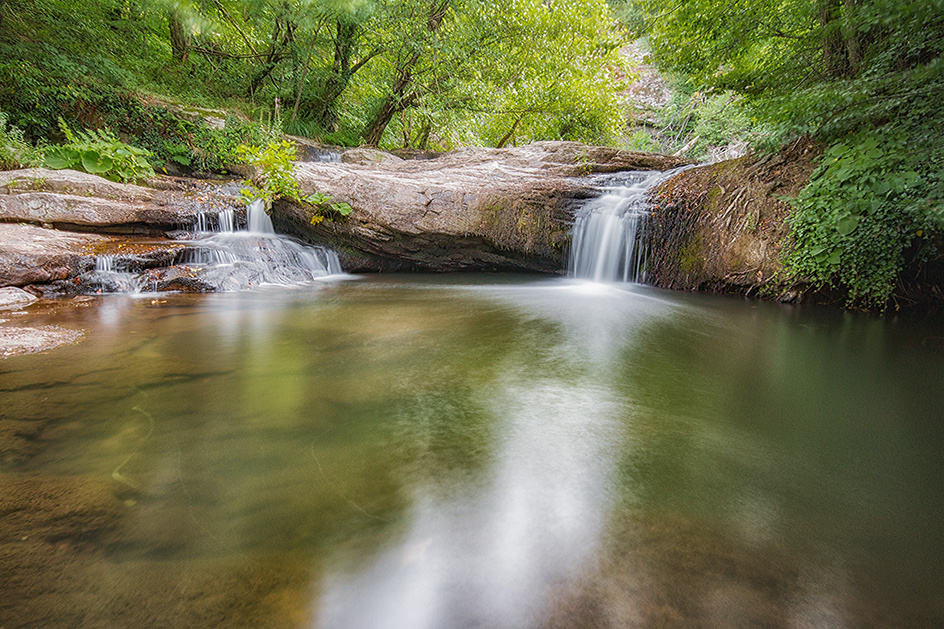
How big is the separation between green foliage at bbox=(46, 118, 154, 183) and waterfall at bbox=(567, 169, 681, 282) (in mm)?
7733

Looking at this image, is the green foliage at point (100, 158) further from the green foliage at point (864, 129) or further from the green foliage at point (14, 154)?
the green foliage at point (864, 129)

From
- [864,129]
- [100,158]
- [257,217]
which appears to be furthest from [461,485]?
[100,158]

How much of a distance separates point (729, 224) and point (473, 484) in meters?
6.00

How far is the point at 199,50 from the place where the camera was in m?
11.8

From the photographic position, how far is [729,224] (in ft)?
19.4

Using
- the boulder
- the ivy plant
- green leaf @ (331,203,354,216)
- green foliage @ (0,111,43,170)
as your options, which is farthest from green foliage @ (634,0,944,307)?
green foliage @ (0,111,43,170)

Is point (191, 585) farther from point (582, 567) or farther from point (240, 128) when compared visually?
point (240, 128)

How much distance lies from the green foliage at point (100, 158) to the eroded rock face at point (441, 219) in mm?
2460

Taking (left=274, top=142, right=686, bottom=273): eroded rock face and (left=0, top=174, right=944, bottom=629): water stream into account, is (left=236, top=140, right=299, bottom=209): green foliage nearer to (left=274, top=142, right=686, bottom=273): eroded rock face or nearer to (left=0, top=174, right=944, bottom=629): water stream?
(left=274, top=142, right=686, bottom=273): eroded rock face

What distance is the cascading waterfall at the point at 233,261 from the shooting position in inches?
201

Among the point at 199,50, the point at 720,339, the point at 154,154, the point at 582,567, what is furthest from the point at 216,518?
the point at 199,50

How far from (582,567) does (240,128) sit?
36.4 feet

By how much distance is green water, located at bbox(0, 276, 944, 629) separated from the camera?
108 cm

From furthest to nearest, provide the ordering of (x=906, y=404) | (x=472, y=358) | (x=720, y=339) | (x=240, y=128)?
(x=240, y=128) → (x=720, y=339) → (x=472, y=358) → (x=906, y=404)
